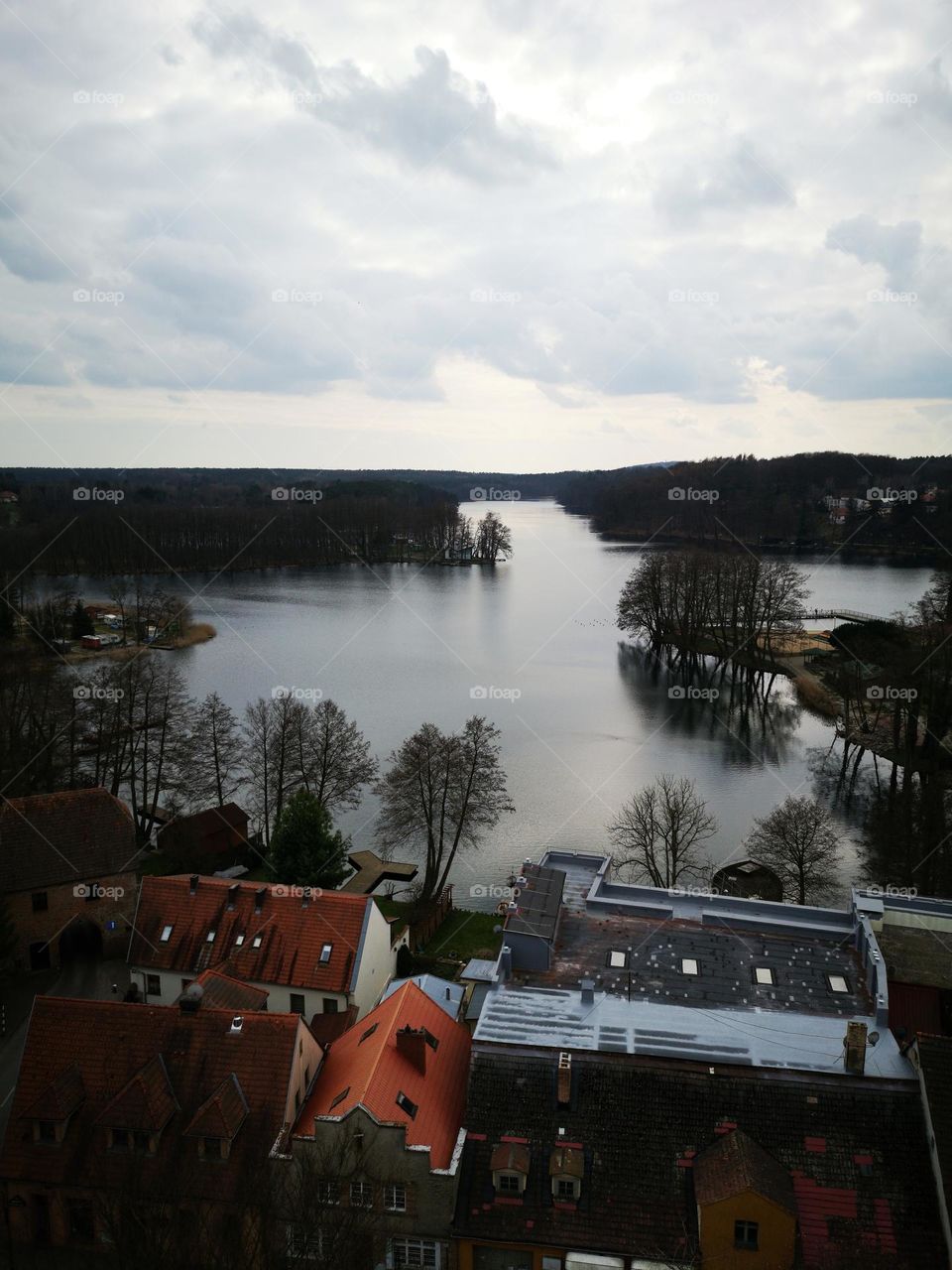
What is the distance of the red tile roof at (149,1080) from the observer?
13000 millimetres

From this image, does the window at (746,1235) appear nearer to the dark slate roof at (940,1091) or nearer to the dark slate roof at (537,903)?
the dark slate roof at (940,1091)

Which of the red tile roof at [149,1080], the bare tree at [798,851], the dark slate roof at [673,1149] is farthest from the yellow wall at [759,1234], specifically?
the bare tree at [798,851]

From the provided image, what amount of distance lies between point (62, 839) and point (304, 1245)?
13414mm

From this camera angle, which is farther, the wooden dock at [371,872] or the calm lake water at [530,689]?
the calm lake water at [530,689]

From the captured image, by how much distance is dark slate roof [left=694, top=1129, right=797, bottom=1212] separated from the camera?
1157cm

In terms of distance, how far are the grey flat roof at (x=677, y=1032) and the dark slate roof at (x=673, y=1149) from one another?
40cm

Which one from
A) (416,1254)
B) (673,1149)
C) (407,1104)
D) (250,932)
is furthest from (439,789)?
(673,1149)

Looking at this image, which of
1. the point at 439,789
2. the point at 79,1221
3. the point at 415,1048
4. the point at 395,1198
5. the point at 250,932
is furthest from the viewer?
the point at 439,789

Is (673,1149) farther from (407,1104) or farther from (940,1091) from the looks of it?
(407,1104)

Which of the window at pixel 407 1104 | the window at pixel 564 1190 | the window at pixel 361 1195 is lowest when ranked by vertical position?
the window at pixel 361 1195

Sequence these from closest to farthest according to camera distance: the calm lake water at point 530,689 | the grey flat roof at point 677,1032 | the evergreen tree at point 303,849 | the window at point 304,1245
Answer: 1. the window at point 304,1245
2. the grey flat roof at point 677,1032
3. the evergreen tree at point 303,849
4. the calm lake water at point 530,689

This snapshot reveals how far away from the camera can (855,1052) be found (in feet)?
42.5

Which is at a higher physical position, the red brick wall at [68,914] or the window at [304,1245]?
the window at [304,1245]

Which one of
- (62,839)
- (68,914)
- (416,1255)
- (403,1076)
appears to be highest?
(62,839)
